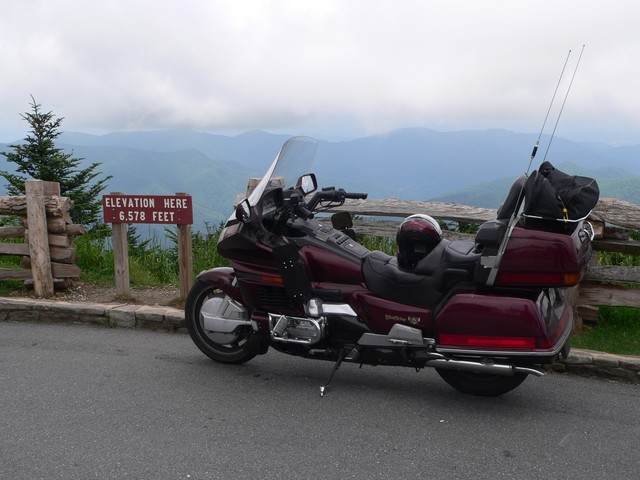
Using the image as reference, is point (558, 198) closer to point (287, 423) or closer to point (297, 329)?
point (297, 329)

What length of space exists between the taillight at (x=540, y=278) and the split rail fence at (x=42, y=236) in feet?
16.7

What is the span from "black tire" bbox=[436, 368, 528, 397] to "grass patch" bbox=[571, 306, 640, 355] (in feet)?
4.61

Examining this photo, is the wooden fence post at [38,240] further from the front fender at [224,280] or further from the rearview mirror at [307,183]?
the rearview mirror at [307,183]

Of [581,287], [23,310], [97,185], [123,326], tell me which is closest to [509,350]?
[581,287]

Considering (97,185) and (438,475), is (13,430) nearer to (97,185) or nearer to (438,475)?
(438,475)

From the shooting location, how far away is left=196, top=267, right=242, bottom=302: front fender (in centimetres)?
473

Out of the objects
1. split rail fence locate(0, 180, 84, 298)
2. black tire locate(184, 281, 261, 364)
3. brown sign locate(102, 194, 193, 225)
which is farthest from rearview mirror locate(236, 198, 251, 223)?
split rail fence locate(0, 180, 84, 298)

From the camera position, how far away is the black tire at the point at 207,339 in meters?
4.94

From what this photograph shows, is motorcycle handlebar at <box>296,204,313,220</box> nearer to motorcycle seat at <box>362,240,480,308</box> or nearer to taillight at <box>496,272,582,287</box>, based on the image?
motorcycle seat at <box>362,240,480,308</box>

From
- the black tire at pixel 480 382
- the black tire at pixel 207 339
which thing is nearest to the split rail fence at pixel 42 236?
the black tire at pixel 207 339

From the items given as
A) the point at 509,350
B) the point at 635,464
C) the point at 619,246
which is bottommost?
the point at 635,464

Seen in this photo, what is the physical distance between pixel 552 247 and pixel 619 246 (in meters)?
2.09

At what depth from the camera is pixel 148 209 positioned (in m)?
6.47

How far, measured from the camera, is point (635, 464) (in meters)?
3.39
